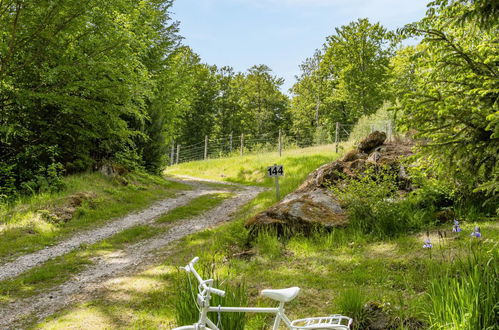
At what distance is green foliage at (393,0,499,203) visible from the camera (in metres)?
4.11

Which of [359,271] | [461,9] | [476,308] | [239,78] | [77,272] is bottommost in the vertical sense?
[77,272]

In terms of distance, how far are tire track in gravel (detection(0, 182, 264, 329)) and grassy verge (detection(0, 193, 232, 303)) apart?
22cm

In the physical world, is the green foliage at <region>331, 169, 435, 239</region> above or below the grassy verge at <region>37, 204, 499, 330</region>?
above

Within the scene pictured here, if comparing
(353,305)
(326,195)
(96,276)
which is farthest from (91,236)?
(353,305)

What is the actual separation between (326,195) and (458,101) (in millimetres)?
3715

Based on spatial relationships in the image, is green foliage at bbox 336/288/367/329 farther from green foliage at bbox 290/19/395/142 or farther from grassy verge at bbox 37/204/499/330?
green foliage at bbox 290/19/395/142

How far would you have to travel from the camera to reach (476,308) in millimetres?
2637

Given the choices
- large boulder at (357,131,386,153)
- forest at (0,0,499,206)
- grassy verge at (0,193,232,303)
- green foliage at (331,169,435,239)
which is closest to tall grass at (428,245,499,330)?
forest at (0,0,499,206)

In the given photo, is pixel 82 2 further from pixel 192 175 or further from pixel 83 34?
pixel 192 175

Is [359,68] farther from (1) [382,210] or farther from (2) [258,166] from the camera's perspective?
(1) [382,210]

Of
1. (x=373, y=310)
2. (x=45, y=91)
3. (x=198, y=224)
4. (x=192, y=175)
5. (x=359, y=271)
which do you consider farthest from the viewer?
(x=192, y=175)

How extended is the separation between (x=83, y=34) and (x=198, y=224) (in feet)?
23.0

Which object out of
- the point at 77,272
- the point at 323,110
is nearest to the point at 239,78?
the point at 323,110

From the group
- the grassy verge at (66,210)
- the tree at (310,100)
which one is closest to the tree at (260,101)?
the tree at (310,100)
